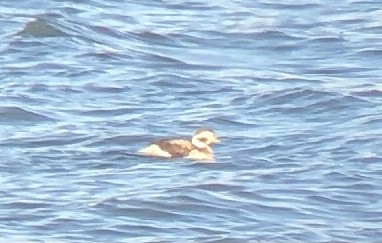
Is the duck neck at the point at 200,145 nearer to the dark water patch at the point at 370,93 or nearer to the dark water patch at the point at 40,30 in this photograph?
the dark water patch at the point at 370,93

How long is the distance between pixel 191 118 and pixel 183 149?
169cm

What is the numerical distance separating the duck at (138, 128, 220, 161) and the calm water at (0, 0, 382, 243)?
8cm

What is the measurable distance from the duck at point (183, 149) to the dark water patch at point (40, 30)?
17.6ft

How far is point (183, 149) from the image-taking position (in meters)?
13.7

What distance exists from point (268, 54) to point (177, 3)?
3056 mm

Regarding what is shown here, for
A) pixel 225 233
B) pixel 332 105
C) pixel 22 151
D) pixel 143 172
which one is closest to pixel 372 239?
pixel 225 233

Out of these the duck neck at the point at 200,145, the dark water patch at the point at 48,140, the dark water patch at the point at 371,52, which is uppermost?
the dark water patch at the point at 371,52

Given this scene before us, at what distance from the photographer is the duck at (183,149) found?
1356 cm

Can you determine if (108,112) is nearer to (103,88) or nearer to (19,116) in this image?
(19,116)

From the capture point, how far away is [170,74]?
17.2 meters

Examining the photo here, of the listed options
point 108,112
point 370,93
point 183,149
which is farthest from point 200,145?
point 370,93

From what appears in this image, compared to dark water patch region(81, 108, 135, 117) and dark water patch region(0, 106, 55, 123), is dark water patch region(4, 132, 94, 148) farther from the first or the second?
dark water patch region(81, 108, 135, 117)

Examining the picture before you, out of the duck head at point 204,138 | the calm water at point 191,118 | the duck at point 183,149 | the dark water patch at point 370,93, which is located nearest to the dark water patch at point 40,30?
the calm water at point 191,118

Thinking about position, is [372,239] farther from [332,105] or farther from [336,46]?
[336,46]
